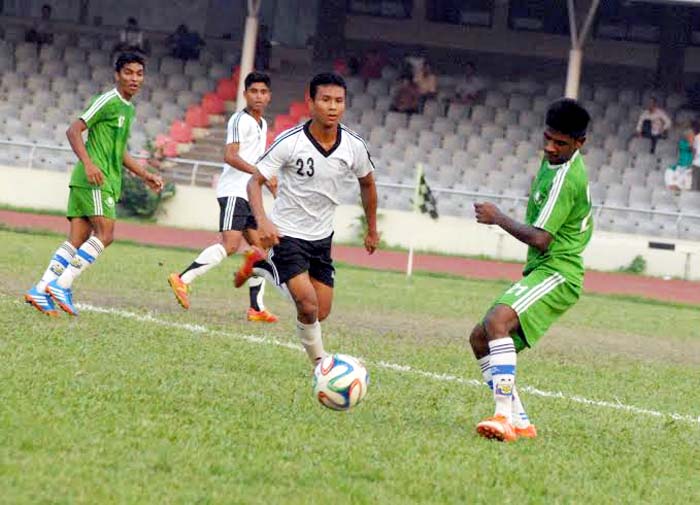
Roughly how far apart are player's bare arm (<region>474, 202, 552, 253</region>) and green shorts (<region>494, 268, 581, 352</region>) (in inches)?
6.5

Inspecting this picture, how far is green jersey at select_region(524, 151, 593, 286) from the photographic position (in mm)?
7867

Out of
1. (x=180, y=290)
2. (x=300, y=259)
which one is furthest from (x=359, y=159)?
(x=180, y=290)

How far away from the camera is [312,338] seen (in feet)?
29.3

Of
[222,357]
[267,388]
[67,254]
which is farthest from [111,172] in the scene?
[267,388]

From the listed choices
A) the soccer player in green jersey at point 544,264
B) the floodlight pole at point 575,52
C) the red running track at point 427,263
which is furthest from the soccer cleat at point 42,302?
the floodlight pole at point 575,52

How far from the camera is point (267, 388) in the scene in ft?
28.9

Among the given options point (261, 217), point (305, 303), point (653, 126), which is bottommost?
point (305, 303)

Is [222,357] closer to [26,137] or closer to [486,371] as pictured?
[486,371]

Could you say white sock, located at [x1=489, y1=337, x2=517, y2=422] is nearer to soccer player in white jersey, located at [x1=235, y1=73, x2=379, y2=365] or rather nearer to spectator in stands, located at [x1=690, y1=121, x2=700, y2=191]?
soccer player in white jersey, located at [x1=235, y1=73, x2=379, y2=365]

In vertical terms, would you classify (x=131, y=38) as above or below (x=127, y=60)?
above

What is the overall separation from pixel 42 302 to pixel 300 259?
329cm

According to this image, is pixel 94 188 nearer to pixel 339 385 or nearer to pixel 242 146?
pixel 242 146

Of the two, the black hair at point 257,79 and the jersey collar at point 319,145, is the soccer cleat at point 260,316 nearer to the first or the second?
the black hair at point 257,79

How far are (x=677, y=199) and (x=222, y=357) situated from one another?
64.8 feet
